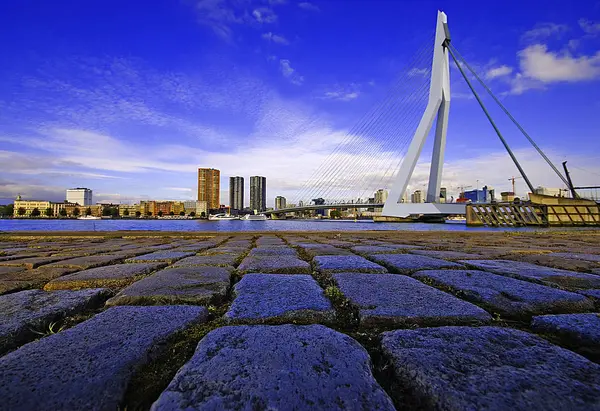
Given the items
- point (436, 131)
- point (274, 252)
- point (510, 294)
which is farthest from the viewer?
point (436, 131)

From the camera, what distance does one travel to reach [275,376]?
0.52 meters

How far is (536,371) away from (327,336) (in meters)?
0.39

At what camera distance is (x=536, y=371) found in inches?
21.1

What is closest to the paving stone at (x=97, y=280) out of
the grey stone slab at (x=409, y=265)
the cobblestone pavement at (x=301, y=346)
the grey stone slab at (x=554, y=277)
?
the cobblestone pavement at (x=301, y=346)

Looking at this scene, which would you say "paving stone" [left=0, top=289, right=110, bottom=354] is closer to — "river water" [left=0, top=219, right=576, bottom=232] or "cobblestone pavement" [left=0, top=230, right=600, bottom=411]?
"cobblestone pavement" [left=0, top=230, right=600, bottom=411]

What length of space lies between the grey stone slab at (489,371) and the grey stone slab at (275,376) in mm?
82

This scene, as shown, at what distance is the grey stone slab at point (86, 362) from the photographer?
46 centimetres

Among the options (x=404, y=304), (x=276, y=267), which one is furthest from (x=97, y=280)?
(x=404, y=304)

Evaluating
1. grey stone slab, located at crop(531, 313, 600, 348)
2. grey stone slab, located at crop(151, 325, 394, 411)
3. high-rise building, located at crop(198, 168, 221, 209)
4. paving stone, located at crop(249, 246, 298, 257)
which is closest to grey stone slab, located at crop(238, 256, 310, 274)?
paving stone, located at crop(249, 246, 298, 257)

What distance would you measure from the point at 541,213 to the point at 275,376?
28825 millimetres

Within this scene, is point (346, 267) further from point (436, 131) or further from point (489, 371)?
point (436, 131)

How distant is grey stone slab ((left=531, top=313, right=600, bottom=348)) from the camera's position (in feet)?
2.26

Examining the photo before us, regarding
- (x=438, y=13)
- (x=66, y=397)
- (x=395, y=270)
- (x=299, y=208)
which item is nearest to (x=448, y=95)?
(x=438, y=13)

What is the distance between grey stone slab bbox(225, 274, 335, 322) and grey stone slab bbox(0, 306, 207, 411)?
0.15m
